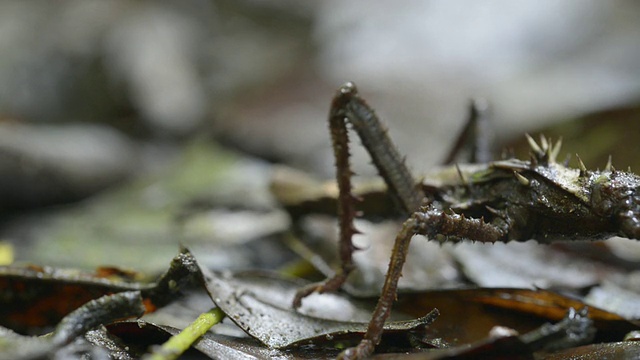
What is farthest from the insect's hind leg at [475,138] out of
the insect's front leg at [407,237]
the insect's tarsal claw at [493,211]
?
the insect's front leg at [407,237]

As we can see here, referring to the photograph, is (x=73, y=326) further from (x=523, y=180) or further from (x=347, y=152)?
(x=523, y=180)

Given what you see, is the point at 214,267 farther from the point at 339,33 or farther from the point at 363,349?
the point at 339,33

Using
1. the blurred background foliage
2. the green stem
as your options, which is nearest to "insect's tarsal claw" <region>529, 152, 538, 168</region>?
the blurred background foliage

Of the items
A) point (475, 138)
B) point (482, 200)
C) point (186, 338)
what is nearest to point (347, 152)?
point (482, 200)

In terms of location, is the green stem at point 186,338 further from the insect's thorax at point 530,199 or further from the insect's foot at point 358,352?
the insect's thorax at point 530,199

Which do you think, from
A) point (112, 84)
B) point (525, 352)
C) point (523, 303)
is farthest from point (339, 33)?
point (525, 352)

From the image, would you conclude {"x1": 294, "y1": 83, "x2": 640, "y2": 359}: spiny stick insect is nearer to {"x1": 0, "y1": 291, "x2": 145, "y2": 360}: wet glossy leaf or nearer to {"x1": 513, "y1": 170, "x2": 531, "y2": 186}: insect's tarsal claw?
{"x1": 513, "y1": 170, "x2": 531, "y2": 186}: insect's tarsal claw
